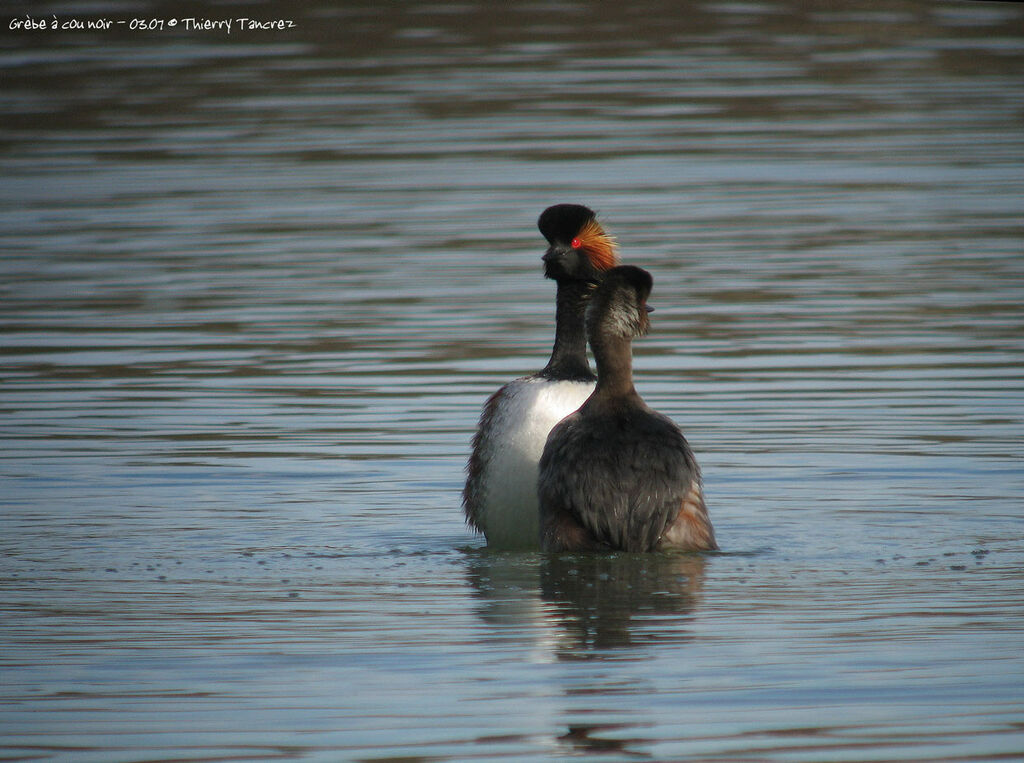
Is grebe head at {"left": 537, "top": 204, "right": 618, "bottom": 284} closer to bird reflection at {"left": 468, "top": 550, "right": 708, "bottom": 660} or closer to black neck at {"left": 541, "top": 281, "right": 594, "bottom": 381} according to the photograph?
black neck at {"left": 541, "top": 281, "right": 594, "bottom": 381}

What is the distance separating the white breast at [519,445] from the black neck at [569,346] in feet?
0.24

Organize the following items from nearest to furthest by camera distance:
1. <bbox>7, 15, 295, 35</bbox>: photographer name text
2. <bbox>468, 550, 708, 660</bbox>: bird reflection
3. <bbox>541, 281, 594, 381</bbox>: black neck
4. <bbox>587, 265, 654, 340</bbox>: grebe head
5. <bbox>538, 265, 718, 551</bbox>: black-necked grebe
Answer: <bbox>468, 550, 708, 660</bbox>: bird reflection < <bbox>538, 265, 718, 551</bbox>: black-necked grebe < <bbox>587, 265, 654, 340</bbox>: grebe head < <bbox>541, 281, 594, 381</bbox>: black neck < <bbox>7, 15, 295, 35</bbox>: photographer name text

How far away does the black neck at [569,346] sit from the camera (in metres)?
9.74

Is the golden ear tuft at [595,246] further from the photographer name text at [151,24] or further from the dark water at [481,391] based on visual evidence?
the photographer name text at [151,24]

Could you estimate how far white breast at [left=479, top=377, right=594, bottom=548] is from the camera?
9.60m

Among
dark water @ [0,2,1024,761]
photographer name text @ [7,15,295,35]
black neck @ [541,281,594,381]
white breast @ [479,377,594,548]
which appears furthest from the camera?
photographer name text @ [7,15,295,35]

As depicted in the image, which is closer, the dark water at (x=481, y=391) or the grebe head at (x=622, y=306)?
the dark water at (x=481, y=391)

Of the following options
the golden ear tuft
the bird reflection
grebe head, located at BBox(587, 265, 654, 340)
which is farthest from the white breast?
the golden ear tuft

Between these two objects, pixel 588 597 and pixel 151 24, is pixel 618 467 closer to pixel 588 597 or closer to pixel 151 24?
pixel 588 597

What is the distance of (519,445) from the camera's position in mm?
9602

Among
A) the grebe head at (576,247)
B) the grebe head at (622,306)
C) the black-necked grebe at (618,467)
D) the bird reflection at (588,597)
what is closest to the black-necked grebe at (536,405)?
the grebe head at (576,247)

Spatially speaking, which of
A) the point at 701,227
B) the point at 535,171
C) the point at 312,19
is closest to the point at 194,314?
the point at 701,227

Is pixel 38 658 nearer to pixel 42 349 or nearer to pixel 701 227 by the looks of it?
pixel 42 349

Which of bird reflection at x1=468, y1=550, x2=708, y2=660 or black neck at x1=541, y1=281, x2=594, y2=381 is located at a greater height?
black neck at x1=541, y1=281, x2=594, y2=381
